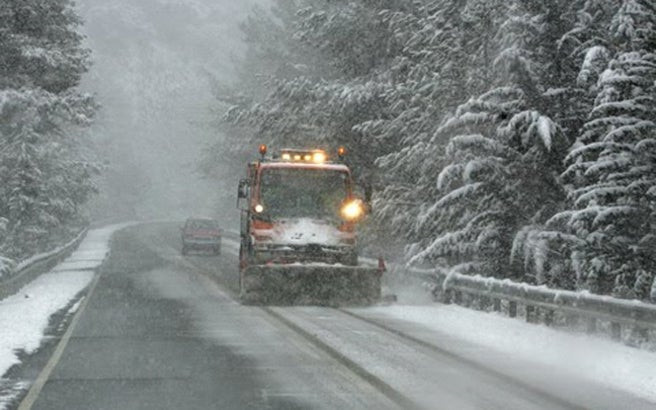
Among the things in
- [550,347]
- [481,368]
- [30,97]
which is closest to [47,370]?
[481,368]

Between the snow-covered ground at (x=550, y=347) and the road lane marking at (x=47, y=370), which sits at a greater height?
the snow-covered ground at (x=550, y=347)

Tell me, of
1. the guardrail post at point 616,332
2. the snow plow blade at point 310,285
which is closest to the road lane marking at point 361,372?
the snow plow blade at point 310,285

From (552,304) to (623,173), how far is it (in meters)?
2.29

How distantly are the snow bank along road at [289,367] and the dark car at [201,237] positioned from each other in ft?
80.4

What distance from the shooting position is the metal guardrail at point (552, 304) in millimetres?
12609

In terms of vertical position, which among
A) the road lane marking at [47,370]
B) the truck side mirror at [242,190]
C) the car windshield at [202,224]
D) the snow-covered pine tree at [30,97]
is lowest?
the road lane marking at [47,370]

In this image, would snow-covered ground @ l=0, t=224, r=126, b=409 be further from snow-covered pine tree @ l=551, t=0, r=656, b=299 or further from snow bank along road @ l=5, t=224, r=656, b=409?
snow-covered pine tree @ l=551, t=0, r=656, b=299

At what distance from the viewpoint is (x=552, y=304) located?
14.9 metres

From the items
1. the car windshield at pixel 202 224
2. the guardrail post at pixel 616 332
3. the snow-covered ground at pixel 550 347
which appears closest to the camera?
the snow-covered ground at pixel 550 347

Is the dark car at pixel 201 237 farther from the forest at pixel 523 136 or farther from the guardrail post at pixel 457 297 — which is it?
the guardrail post at pixel 457 297

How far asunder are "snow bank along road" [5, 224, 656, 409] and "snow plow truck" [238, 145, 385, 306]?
0.93 meters

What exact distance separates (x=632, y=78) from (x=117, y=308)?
10.5 m

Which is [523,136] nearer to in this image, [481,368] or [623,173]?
[623,173]

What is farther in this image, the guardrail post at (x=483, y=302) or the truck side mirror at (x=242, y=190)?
the truck side mirror at (x=242, y=190)
